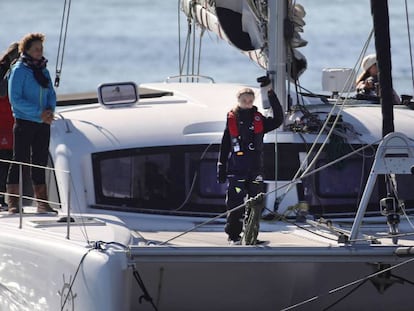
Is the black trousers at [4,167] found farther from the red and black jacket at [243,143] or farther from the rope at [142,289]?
the rope at [142,289]

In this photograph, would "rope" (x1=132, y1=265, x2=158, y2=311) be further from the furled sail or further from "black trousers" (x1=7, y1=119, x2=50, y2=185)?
the furled sail

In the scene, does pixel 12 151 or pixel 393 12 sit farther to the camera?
pixel 393 12

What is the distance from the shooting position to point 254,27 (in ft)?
40.1

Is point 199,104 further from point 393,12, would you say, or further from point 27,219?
point 393,12

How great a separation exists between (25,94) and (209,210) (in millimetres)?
1666

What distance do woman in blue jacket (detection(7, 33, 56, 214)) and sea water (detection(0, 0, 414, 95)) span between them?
616 inches

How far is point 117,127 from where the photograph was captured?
1183cm

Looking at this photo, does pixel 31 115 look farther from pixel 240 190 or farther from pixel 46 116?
pixel 240 190

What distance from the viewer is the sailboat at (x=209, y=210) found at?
9.75 metres

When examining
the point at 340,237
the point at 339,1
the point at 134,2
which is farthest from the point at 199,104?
the point at 134,2

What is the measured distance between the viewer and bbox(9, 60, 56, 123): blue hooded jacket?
Answer: 11.2 metres

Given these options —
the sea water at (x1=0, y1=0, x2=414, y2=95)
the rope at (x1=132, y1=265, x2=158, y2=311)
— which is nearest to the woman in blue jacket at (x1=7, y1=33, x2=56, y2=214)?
the rope at (x1=132, y1=265, x2=158, y2=311)

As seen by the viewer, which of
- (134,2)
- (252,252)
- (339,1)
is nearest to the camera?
(252,252)

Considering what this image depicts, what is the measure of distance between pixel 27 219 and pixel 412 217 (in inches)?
116
